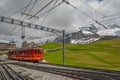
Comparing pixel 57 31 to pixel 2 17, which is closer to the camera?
pixel 2 17

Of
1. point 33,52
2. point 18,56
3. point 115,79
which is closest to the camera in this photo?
point 115,79

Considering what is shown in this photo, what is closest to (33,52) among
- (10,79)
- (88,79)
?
(10,79)

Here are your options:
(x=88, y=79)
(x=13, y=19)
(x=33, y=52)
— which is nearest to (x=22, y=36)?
(x=13, y=19)

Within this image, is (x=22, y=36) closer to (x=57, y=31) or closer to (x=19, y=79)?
(x=57, y=31)

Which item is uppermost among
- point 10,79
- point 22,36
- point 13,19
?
point 13,19

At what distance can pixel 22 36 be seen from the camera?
1804 inches

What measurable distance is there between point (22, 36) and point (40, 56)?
1236 centimetres

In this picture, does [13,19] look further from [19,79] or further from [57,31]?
[19,79]

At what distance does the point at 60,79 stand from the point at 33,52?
108ft

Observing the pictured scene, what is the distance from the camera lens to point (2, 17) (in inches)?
1797

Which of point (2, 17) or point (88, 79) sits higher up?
point (2, 17)

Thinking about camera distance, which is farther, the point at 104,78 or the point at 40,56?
the point at 40,56

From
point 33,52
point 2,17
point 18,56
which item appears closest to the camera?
point 2,17

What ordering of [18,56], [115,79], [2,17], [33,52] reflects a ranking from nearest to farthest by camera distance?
[115,79] < [2,17] < [33,52] < [18,56]
